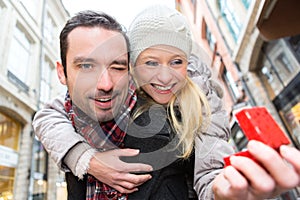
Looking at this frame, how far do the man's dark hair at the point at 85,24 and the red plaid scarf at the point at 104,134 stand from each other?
0.12 m

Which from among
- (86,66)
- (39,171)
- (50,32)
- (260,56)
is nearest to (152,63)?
(86,66)

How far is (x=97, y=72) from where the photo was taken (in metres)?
0.48

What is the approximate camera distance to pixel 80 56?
1.62 ft

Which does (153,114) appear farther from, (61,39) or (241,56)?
(241,56)

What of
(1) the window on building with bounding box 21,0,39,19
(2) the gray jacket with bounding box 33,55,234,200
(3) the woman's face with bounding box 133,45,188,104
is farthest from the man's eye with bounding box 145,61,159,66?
(1) the window on building with bounding box 21,0,39,19

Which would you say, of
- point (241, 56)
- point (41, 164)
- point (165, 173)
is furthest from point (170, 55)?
point (241, 56)

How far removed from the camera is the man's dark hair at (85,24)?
536mm

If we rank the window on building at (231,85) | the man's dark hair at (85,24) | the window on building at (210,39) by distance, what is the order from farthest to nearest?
1. the window on building at (210,39)
2. the window on building at (231,85)
3. the man's dark hair at (85,24)

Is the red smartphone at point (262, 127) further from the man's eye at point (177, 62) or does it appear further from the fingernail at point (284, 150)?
the man's eye at point (177, 62)

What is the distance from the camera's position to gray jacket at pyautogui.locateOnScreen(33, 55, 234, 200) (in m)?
0.43

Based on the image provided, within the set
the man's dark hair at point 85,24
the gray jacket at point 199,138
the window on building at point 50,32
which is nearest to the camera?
the gray jacket at point 199,138

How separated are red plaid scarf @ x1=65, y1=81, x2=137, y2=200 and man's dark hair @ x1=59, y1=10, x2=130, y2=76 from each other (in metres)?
0.12

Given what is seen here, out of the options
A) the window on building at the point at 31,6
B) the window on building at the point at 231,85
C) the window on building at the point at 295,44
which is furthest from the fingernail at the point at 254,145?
the window on building at the point at 231,85

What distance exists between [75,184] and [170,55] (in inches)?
13.5
